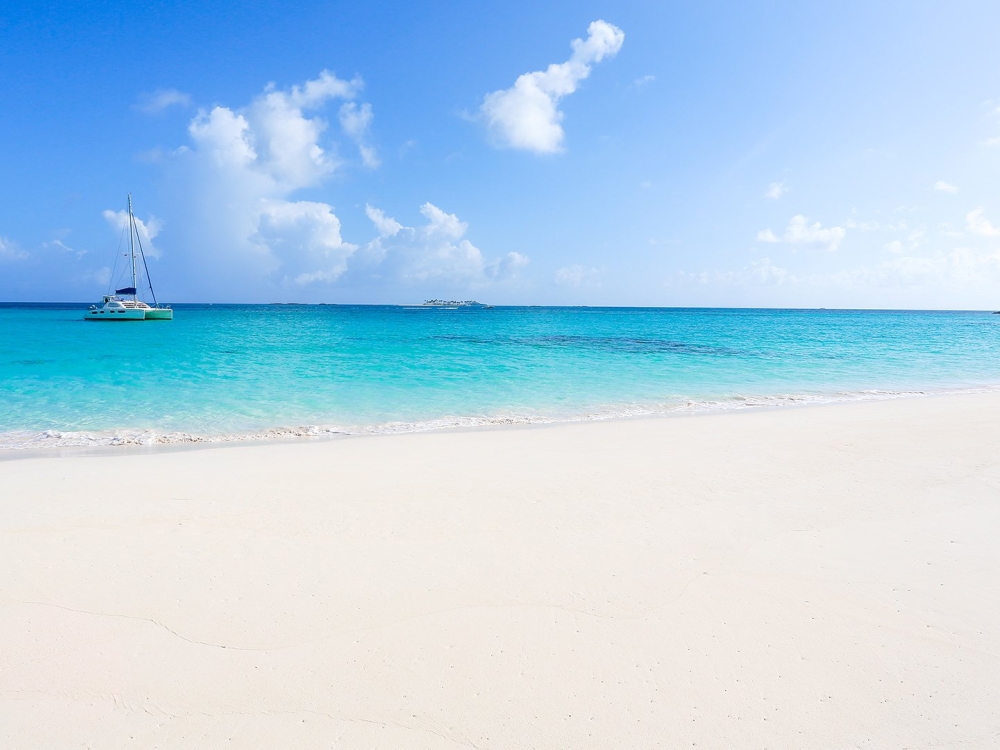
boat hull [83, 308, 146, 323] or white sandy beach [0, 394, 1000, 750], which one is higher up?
boat hull [83, 308, 146, 323]

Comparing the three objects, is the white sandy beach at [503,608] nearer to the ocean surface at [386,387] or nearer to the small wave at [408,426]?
the small wave at [408,426]

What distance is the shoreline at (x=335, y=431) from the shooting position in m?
10.3

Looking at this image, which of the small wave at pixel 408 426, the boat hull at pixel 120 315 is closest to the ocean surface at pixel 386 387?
the small wave at pixel 408 426

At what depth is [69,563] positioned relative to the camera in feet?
16.4

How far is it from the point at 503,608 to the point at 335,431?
8.45 metres

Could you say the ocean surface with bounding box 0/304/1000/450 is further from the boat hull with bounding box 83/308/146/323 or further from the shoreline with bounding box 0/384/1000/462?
the boat hull with bounding box 83/308/146/323

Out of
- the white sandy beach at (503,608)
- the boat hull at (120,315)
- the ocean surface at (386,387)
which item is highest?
the boat hull at (120,315)

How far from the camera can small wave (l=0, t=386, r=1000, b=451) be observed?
10672 mm

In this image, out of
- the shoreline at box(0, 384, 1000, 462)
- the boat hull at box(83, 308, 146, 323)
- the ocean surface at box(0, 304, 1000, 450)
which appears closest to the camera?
the shoreline at box(0, 384, 1000, 462)

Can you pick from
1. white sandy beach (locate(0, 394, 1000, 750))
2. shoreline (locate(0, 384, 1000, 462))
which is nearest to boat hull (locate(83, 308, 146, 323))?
shoreline (locate(0, 384, 1000, 462))

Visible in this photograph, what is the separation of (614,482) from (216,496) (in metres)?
5.55

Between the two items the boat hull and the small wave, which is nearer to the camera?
the small wave

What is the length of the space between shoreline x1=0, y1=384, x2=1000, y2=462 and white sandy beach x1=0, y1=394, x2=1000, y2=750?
275 centimetres

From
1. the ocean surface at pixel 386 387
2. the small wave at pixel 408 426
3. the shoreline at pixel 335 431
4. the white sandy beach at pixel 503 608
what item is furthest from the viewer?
the ocean surface at pixel 386 387
